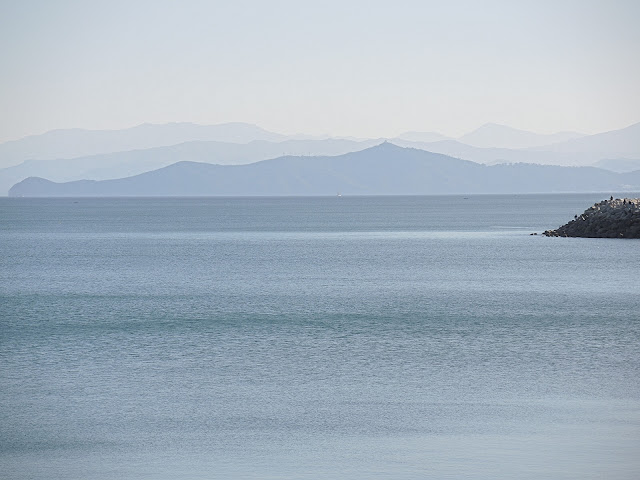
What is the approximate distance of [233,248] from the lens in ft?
214

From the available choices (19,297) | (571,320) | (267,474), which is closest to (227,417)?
(267,474)

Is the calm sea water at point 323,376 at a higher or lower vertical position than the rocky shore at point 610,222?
lower

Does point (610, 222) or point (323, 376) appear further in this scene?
point (610, 222)

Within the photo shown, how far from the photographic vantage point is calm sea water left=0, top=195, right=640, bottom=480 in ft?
43.2

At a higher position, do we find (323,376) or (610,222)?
(610,222)

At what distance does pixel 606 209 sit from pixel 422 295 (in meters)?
38.0

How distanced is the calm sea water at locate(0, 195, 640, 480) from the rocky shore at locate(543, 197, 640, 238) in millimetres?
22930

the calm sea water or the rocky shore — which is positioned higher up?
the rocky shore

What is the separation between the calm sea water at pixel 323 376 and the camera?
1316 centimetres

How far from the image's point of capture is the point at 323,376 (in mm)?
18875

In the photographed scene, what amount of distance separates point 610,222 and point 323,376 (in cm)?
5278

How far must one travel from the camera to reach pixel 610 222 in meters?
67.1

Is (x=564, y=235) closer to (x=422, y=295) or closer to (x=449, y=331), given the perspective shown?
(x=422, y=295)

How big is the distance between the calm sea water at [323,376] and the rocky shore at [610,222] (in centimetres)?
2293
